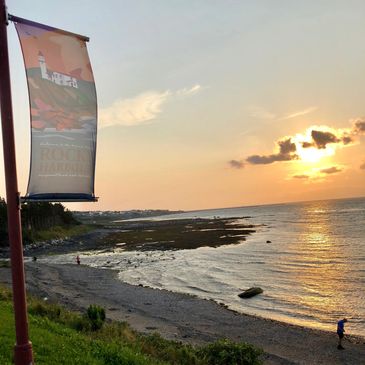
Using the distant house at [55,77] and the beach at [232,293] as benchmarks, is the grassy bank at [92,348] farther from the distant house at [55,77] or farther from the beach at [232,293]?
the distant house at [55,77]

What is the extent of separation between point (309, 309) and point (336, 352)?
30.3 feet

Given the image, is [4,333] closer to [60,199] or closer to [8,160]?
[60,199]

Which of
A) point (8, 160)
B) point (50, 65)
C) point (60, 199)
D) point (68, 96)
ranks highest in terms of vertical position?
point (50, 65)

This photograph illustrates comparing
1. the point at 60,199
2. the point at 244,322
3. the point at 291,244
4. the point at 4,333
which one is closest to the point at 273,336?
the point at 244,322

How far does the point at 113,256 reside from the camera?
217 feet

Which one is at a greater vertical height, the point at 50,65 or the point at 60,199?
the point at 50,65

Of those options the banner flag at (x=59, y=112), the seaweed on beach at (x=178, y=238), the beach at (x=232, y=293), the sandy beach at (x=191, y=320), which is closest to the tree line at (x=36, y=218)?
the seaweed on beach at (x=178, y=238)

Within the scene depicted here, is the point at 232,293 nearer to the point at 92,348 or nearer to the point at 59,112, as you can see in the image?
the point at 92,348

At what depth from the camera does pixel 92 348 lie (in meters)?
11.6

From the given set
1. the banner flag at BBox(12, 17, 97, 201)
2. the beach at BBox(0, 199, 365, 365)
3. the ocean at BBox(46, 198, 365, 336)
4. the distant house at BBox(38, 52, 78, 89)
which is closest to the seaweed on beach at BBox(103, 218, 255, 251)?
the ocean at BBox(46, 198, 365, 336)

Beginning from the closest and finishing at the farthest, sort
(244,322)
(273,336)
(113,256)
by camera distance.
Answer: (273,336), (244,322), (113,256)

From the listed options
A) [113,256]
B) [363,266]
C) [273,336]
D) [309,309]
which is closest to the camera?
[273,336]

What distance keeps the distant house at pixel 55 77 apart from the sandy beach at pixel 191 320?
1762 centimetres

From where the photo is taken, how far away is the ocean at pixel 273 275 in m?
30.9
